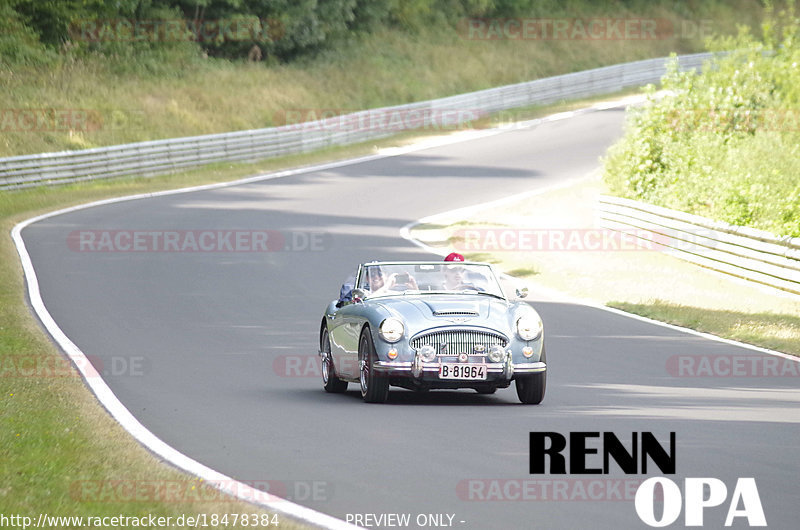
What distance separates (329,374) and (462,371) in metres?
2.10

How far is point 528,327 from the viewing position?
11.8 metres

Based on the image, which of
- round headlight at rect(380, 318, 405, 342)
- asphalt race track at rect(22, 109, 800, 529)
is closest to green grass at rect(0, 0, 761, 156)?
asphalt race track at rect(22, 109, 800, 529)

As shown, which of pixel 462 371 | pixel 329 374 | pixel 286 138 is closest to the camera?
pixel 462 371

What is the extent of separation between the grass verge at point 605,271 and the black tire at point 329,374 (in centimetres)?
632

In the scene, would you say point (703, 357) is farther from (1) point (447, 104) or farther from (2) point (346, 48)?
(2) point (346, 48)

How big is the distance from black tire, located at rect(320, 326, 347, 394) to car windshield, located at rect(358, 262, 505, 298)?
2.37 feet

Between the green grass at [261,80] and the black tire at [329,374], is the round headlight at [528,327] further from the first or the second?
the green grass at [261,80]

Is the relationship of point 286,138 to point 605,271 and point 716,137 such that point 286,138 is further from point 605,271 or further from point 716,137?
point 605,271

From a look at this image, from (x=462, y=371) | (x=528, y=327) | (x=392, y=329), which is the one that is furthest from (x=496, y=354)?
(x=392, y=329)

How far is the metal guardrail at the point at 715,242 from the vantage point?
22141mm

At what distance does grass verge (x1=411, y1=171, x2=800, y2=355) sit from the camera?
18697mm

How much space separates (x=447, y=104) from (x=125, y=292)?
103 ft

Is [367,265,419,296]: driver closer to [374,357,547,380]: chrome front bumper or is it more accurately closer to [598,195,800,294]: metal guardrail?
[374,357,547,380]: chrome front bumper

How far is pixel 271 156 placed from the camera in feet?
142
